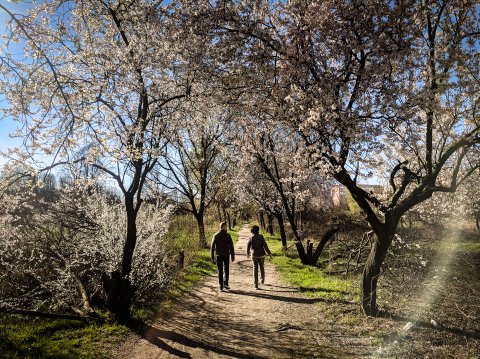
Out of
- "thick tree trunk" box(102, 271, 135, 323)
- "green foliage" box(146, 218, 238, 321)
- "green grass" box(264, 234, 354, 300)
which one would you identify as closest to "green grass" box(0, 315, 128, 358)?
"thick tree trunk" box(102, 271, 135, 323)

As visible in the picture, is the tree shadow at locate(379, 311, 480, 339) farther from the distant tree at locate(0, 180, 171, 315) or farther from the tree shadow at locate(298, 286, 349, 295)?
the distant tree at locate(0, 180, 171, 315)

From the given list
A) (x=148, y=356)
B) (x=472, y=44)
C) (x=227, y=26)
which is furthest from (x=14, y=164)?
(x=472, y=44)

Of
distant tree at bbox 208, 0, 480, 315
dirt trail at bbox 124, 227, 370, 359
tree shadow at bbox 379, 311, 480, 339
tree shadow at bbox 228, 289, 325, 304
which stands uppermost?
distant tree at bbox 208, 0, 480, 315

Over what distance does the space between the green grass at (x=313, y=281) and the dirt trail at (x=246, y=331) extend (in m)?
0.52

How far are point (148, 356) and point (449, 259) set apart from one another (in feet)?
45.3

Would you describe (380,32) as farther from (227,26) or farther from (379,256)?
(379,256)

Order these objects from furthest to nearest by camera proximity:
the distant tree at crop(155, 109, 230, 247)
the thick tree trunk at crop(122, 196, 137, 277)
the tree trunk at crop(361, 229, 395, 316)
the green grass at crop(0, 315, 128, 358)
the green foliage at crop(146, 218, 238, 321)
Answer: the distant tree at crop(155, 109, 230, 247) → the green foliage at crop(146, 218, 238, 321) → the thick tree trunk at crop(122, 196, 137, 277) → the tree trunk at crop(361, 229, 395, 316) → the green grass at crop(0, 315, 128, 358)

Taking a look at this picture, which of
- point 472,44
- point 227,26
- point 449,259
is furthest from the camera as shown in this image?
point 449,259

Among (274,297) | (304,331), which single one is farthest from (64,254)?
(304,331)

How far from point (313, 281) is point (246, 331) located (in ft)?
16.2

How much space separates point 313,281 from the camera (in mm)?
11195

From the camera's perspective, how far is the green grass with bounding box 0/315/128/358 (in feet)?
19.2

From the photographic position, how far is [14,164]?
6.51 meters

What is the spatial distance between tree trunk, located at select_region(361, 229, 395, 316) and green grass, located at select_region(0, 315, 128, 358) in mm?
5436
